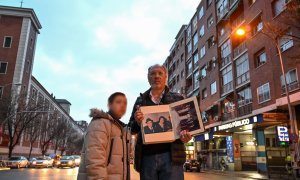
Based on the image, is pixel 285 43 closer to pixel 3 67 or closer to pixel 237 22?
pixel 237 22

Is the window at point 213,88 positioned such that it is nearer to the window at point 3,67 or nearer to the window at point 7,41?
the window at point 3,67

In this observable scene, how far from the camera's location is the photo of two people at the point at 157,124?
374cm

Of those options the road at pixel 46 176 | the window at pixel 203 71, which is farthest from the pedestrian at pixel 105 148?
the window at pixel 203 71

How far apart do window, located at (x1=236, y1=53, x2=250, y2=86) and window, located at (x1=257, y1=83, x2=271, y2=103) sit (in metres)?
3.03

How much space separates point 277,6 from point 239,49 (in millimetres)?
7947

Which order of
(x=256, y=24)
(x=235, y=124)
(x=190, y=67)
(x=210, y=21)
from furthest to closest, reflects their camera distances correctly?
(x=190, y=67)
(x=210, y=21)
(x=256, y=24)
(x=235, y=124)

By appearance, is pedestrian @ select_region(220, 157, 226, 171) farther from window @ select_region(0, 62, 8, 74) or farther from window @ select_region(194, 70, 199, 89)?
window @ select_region(0, 62, 8, 74)

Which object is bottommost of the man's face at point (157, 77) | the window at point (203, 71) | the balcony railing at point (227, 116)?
the man's face at point (157, 77)

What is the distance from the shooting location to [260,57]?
29.6 metres

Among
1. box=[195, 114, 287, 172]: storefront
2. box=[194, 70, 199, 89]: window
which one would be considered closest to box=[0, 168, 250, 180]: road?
box=[195, 114, 287, 172]: storefront

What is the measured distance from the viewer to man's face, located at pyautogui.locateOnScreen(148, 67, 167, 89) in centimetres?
408

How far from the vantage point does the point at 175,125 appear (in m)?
3.79

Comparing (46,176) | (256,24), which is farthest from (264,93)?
(46,176)

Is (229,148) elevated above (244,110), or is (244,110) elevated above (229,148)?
(244,110)
